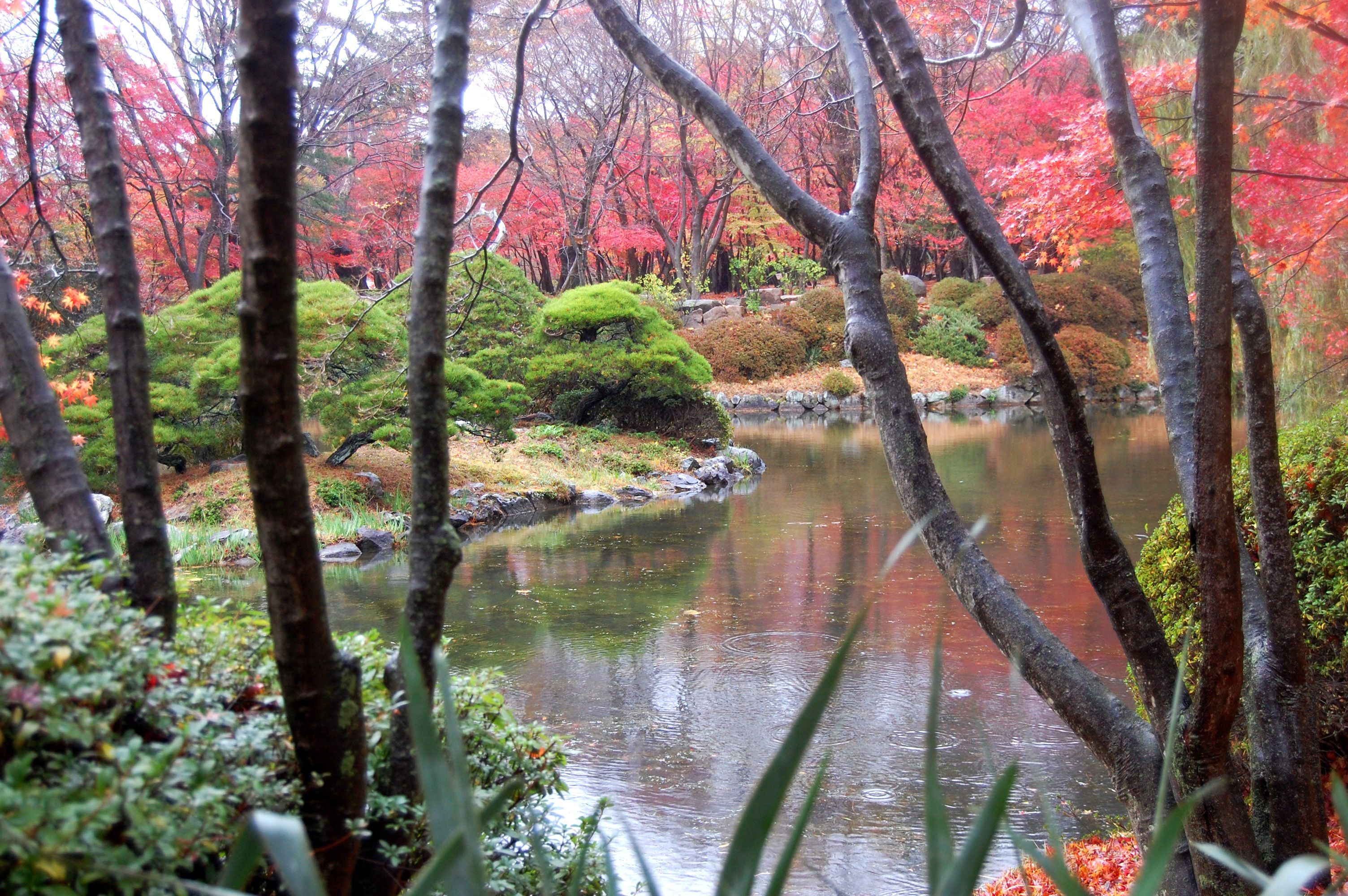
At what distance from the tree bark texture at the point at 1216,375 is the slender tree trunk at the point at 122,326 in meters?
1.77

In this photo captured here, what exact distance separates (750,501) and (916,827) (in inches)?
251

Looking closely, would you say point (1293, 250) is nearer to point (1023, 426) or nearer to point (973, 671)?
point (973, 671)

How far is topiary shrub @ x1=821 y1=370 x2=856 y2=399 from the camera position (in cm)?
1873

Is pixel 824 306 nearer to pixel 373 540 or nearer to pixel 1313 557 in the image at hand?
pixel 373 540

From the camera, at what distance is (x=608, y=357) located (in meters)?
12.0

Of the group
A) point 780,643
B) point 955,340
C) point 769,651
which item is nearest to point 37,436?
point 769,651

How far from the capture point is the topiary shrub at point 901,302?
68.5 ft

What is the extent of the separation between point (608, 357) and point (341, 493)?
4314mm

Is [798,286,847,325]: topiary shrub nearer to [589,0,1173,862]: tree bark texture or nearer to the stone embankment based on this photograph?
the stone embankment

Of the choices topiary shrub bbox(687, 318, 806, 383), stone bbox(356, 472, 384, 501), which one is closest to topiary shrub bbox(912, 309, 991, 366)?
topiary shrub bbox(687, 318, 806, 383)

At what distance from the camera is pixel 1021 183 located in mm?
7543

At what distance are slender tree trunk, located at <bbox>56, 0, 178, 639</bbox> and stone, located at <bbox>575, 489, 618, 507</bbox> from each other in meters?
8.20

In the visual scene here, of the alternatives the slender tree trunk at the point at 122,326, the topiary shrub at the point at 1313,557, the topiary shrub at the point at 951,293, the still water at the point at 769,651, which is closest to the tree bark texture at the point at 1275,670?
the topiary shrub at the point at 1313,557

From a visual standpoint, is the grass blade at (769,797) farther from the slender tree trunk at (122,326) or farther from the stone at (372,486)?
the stone at (372,486)
